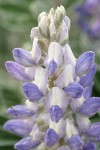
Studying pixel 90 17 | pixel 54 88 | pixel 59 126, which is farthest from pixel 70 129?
pixel 90 17

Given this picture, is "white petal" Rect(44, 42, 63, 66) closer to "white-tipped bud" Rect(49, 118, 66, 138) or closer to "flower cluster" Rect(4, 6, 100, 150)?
"flower cluster" Rect(4, 6, 100, 150)

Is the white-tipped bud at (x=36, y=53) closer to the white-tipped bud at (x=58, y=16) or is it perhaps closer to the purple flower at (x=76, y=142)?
the white-tipped bud at (x=58, y=16)

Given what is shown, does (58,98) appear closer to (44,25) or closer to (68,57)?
(68,57)

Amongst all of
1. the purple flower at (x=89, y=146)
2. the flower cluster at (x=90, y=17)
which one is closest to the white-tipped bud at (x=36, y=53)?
the purple flower at (x=89, y=146)

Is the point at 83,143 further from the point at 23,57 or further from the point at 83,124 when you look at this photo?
the point at 23,57

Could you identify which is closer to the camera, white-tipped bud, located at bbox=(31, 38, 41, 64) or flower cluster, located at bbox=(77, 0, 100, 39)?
white-tipped bud, located at bbox=(31, 38, 41, 64)

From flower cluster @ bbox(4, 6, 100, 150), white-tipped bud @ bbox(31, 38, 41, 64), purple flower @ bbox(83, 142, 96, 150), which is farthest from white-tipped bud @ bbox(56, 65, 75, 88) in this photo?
purple flower @ bbox(83, 142, 96, 150)

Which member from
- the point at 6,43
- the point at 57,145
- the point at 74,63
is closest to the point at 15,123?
the point at 57,145
